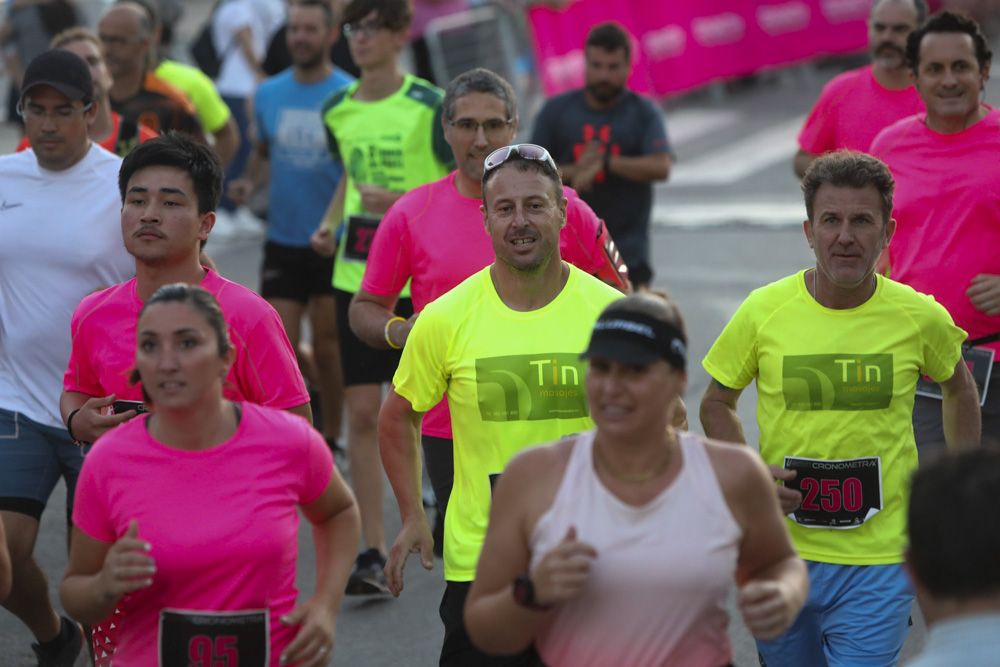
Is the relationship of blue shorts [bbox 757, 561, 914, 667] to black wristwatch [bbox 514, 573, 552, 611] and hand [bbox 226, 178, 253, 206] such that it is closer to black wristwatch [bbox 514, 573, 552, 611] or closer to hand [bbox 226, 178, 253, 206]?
black wristwatch [bbox 514, 573, 552, 611]

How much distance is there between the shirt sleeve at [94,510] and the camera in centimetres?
416

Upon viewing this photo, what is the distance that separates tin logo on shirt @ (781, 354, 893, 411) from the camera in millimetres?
5152

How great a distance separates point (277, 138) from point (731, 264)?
522 centimetres

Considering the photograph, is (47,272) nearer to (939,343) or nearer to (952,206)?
(939,343)

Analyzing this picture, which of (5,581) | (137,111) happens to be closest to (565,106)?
(137,111)

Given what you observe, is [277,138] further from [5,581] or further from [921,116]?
[5,581]

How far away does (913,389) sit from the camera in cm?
523

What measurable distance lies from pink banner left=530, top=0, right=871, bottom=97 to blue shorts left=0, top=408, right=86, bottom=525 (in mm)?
12848

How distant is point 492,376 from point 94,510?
48.3 inches

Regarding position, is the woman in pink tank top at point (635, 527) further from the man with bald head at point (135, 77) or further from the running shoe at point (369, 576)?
the man with bald head at point (135, 77)

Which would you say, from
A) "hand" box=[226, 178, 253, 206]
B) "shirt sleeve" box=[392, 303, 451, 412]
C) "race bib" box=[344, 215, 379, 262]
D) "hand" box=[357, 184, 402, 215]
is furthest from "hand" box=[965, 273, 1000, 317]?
"hand" box=[226, 178, 253, 206]

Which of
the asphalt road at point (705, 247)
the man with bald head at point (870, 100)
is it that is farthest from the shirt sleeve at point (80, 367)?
the man with bald head at point (870, 100)

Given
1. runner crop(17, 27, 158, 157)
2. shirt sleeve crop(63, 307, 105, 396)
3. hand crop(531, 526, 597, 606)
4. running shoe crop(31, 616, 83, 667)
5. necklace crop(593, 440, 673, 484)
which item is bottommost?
running shoe crop(31, 616, 83, 667)

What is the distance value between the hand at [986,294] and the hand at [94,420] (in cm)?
295
